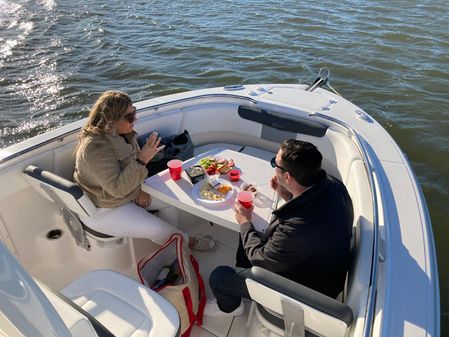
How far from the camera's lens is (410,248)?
199 cm

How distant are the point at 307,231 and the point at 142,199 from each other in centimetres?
122

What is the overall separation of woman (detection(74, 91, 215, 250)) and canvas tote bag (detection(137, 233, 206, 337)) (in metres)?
0.12

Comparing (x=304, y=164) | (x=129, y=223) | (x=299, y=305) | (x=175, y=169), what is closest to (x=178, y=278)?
(x=129, y=223)

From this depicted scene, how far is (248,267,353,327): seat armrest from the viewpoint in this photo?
61.0 inches

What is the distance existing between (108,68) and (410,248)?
6.10 meters

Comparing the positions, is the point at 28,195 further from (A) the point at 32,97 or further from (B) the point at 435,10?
(B) the point at 435,10

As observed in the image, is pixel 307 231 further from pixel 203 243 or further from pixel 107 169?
pixel 203 243

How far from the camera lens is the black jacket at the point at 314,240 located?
173cm

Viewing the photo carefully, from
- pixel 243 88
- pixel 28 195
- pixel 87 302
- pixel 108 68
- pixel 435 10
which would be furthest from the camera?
pixel 435 10

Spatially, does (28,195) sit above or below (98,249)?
above

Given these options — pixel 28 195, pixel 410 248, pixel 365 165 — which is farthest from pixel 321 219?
pixel 28 195

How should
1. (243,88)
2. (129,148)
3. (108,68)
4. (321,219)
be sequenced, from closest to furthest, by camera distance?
(321,219)
(129,148)
(243,88)
(108,68)

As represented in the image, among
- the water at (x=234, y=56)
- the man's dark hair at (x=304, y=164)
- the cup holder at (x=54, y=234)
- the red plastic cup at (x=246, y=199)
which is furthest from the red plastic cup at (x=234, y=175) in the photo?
the water at (x=234, y=56)

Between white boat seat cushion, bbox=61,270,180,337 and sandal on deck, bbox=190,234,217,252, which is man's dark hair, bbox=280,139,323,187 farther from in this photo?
sandal on deck, bbox=190,234,217,252
